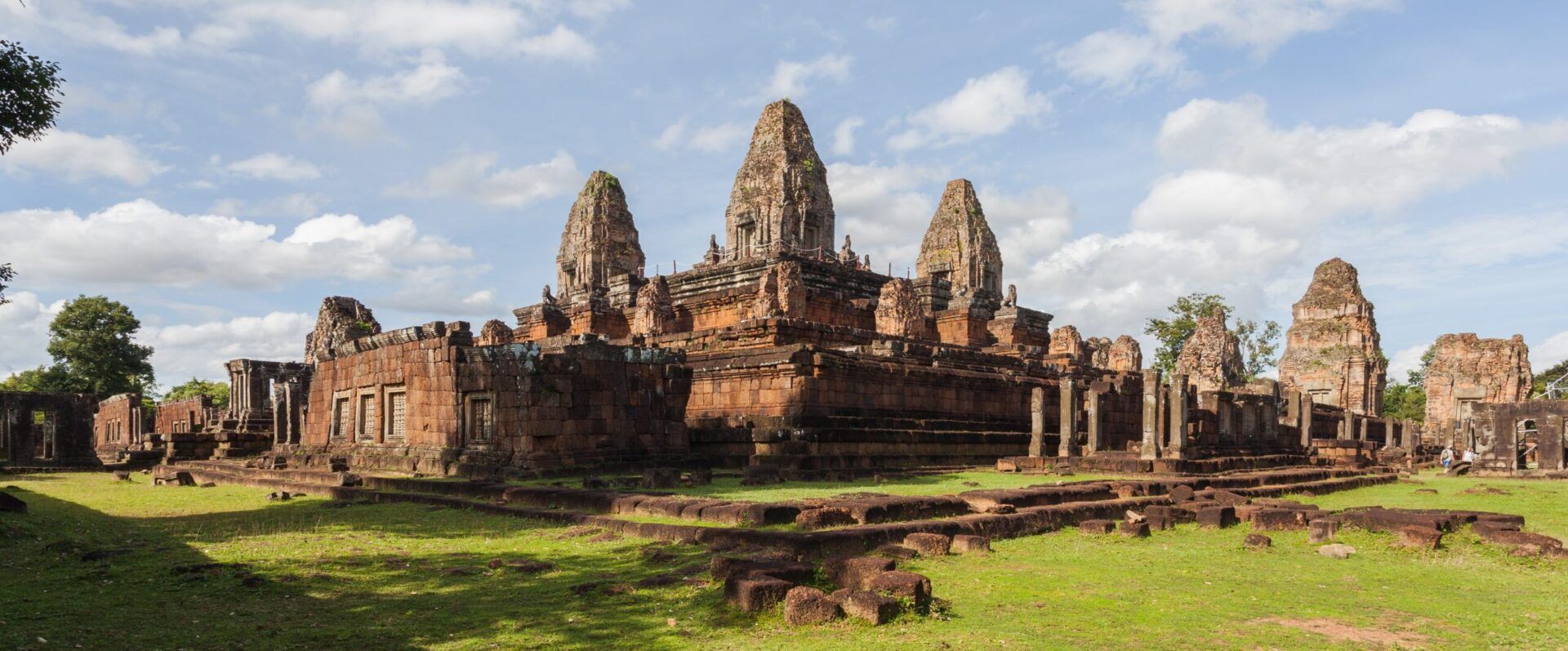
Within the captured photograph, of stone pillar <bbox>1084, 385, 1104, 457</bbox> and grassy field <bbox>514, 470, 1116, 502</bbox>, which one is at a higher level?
stone pillar <bbox>1084, 385, 1104, 457</bbox>

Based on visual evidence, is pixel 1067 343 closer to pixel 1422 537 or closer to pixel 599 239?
pixel 599 239

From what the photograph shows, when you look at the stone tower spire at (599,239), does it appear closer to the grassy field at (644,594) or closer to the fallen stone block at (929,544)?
the grassy field at (644,594)

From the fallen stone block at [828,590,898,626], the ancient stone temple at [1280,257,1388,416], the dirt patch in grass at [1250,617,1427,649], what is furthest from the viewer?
the ancient stone temple at [1280,257,1388,416]

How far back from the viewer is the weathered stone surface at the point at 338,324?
102 feet

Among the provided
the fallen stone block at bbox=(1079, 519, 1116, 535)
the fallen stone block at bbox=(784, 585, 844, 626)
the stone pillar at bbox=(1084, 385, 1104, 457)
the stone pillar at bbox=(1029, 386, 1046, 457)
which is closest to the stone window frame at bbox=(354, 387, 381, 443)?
the stone pillar at bbox=(1029, 386, 1046, 457)

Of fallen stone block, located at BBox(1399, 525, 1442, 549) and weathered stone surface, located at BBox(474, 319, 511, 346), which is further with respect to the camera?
weathered stone surface, located at BBox(474, 319, 511, 346)

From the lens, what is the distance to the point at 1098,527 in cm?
1048

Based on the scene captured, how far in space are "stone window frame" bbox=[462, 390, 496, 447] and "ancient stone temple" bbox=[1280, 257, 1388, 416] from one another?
38.8m

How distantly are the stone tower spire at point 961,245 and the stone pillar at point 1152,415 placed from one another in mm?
25673

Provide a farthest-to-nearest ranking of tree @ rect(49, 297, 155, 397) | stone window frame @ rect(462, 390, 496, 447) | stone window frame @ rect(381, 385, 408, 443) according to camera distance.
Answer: tree @ rect(49, 297, 155, 397), stone window frame @ rect(381, 385, 408, 443), stone window frame @ rect(462, 390, 496, 447)

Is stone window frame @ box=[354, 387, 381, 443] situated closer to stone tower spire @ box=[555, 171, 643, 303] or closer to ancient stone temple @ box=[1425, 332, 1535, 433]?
stone tower spire @ box=[555, 171, 643, 303]

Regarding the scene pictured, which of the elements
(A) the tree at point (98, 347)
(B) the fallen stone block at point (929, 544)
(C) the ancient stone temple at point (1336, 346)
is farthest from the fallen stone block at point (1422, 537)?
(A) the tree at point (98, 347)

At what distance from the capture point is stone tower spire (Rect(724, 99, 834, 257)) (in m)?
37.8

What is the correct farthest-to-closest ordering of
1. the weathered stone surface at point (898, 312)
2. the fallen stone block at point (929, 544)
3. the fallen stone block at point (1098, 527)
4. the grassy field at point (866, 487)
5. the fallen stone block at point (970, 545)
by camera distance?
the weathered stone surface at point (898, 312)
the grassy field at point (866, 487)
the fallen stone block at point (1098, 527)
the fallen stone block at point (970, 545)
the fallen stone block at point (929, 544)
